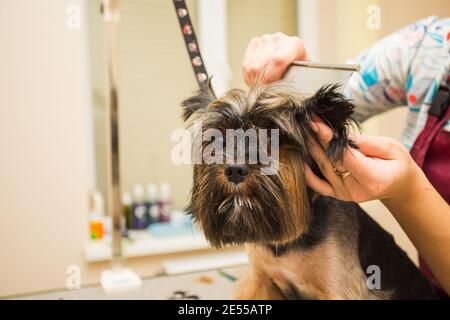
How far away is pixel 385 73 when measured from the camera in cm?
110

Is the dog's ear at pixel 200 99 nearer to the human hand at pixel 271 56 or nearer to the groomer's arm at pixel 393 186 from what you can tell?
the human hand at pixel 271 56

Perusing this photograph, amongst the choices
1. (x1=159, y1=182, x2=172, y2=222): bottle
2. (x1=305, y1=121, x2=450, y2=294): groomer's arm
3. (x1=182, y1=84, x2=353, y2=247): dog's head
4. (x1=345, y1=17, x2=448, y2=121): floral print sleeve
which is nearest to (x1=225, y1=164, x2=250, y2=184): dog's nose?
(x1=182, y1=84, x2=353, y2=247): dog's head

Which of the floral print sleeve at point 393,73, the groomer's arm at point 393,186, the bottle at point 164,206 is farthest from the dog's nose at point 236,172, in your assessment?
the bottle at point 164,206

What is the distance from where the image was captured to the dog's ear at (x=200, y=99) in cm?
82

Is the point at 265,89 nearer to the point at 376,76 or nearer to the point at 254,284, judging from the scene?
the point at 376,76

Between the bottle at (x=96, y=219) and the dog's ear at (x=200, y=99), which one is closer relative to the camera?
the dog's ear at (x=200, y=99)

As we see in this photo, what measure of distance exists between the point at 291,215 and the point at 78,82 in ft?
2.44

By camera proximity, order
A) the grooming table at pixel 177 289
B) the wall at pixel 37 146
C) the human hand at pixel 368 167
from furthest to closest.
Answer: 1. the grooming table at pixel 177 289
2. the wall at pixel 37 146
3. the human hand at pixel 368 167

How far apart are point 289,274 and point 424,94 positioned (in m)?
0.55

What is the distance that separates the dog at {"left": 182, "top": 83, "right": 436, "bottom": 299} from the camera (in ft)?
2.34

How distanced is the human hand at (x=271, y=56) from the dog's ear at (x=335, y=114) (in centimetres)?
20

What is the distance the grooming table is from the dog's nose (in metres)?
0.53

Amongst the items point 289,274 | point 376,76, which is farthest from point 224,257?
Result: point 376,76

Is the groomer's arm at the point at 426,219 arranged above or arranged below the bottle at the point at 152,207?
above
